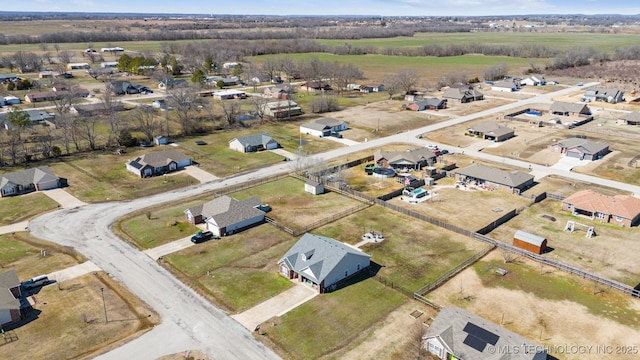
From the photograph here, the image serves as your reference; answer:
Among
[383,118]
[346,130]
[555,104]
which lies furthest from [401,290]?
[555,104]

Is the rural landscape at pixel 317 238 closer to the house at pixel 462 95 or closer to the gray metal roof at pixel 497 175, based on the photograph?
the gray metal roof at pixel 497 175

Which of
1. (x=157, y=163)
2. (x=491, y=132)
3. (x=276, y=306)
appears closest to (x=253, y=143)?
(x=157, y=163)

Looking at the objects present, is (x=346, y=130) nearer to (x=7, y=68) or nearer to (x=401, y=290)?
(x=401, y=290)

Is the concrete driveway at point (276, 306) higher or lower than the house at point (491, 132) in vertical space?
lower

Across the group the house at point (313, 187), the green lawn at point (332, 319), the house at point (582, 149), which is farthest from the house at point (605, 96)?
the green lawn at point (332, 319)

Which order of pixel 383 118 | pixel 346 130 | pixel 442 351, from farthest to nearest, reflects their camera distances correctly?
pixel 383 118 < pixel 346 130 < pixel 442 351

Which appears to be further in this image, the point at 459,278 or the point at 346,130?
the point at 346,130

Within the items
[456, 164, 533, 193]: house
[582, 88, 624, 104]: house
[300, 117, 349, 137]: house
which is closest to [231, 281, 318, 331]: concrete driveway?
[456, 164, 533, 193]: house

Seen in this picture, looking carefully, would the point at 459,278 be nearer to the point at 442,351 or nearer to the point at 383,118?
the point at 442,351

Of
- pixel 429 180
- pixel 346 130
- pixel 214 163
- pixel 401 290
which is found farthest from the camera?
pixel 346 130
